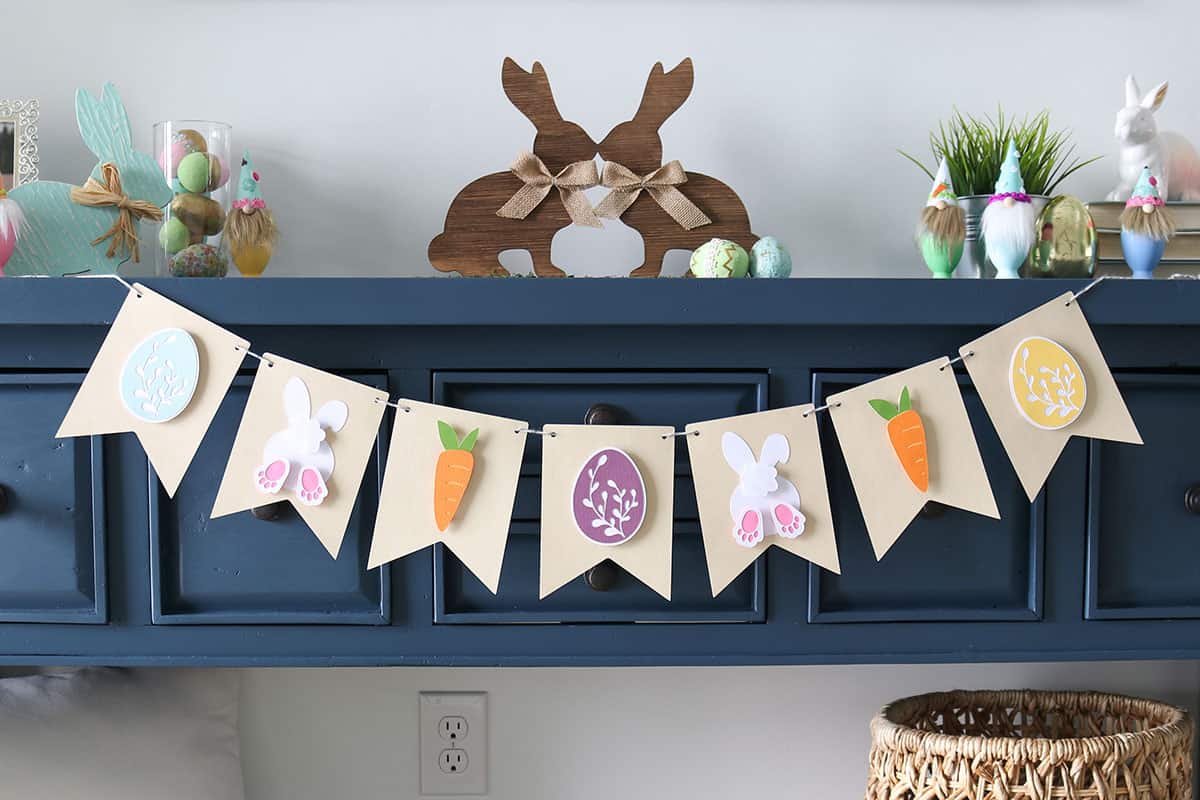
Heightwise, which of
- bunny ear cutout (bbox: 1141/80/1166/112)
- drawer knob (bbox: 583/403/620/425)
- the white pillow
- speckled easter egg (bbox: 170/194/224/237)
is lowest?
the white pillow

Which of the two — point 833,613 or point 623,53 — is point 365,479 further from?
point 623,53

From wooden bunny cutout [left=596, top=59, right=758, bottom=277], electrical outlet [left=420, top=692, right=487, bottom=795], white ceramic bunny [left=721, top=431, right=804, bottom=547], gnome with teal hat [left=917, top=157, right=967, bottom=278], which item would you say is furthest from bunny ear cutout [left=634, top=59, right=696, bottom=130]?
electrical outlet [left=420, top=692, right=487, bottom=795]

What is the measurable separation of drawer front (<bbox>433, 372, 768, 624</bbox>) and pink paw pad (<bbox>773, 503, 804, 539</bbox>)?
0.05 m

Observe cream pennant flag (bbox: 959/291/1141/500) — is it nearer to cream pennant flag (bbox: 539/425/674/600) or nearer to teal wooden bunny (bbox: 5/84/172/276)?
cream pennant flag (bbox: 539/425/674/600)

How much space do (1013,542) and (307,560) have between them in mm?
664

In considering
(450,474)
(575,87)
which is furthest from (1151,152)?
(450,474)

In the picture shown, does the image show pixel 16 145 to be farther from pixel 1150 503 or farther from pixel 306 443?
pixel 1150 503

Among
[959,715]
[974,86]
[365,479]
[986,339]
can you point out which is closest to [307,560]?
[365,479]

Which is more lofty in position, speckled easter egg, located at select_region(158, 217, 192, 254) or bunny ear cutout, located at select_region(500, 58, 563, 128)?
bunny ear cutout, located at select_region(500, 58, 563, 128)

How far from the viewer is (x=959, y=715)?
4.16 feet

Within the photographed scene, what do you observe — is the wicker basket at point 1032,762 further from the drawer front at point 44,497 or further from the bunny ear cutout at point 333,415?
the drawer front at point 44,497

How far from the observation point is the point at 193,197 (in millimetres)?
1094

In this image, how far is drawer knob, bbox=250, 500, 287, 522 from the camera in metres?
0.90

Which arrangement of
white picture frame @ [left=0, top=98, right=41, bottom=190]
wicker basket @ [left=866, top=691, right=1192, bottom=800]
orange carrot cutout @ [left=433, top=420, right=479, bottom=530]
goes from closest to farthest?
1. orange carrot cutout @ [left=433, top=420, right=479, bottom=530]
2. wicker basket @ [left=866, top=691, right=1192, bottom=800]
3. white picture frame @ [left=0, top=98, right=41, bottom=190]
